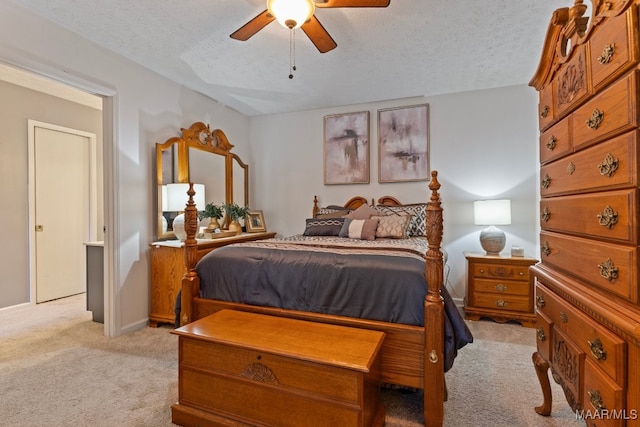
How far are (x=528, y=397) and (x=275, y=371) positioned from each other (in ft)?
5.08

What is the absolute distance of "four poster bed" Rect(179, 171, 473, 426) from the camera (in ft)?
5.04

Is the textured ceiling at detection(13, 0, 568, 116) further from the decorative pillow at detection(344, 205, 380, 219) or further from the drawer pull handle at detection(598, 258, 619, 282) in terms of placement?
the drawer pull handle at detection(598, 258, 619, 282)

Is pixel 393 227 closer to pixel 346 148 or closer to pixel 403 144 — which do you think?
pixel 403 144

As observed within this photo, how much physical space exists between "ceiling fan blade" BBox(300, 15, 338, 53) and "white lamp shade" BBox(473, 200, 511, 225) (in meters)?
2.26

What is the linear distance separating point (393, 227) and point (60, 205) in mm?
4257

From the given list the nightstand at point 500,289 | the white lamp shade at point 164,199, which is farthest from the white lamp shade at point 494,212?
the white lamp shade at point 164,199

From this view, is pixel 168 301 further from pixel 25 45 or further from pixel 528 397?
pixel 528 397

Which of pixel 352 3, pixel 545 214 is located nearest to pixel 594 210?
pixel 545 214

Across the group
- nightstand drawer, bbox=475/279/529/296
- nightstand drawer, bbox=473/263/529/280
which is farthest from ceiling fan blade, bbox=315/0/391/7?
nightstand drawer, bbox=475/279/529/296

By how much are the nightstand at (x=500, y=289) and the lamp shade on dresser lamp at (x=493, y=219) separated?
0.46 feet

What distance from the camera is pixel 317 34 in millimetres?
2033

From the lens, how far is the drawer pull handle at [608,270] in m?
0.93

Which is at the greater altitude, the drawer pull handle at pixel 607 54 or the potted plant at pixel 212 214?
the drawer pull handle at pixel 607 54

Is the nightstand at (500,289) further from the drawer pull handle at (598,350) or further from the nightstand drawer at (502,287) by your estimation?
the drawer pull handle at (598,350)
